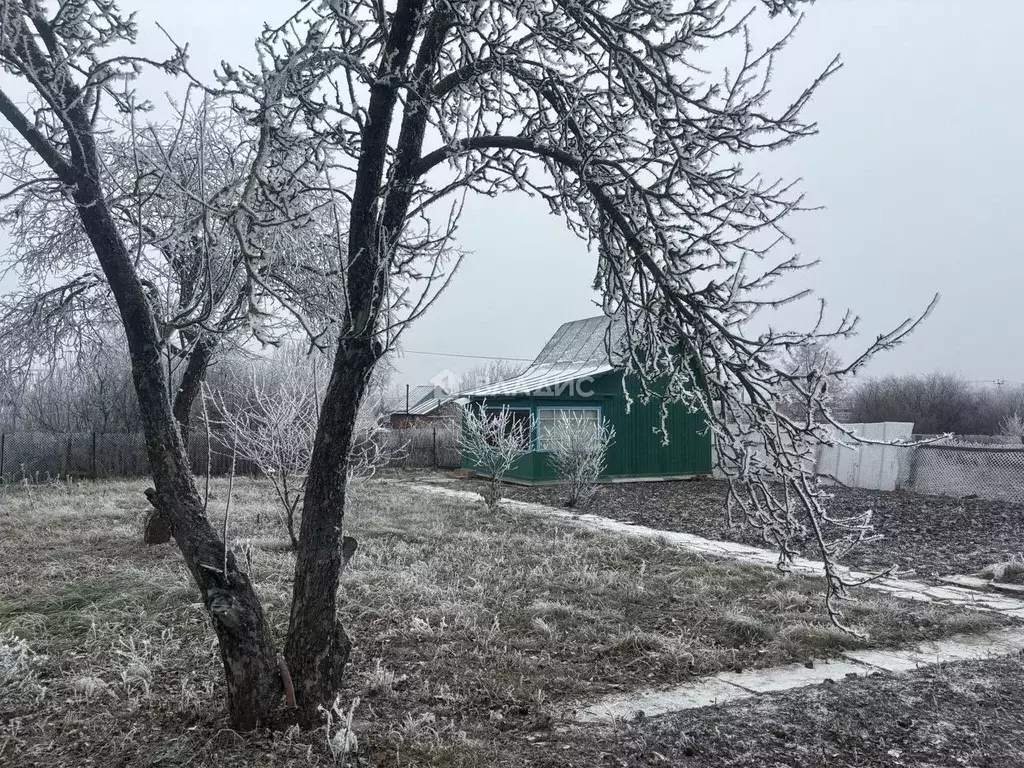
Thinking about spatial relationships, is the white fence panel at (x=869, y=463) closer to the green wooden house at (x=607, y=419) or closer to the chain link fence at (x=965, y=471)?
the chain link fence at (x=965, y=471)

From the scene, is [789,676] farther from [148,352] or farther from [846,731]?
[148,352]

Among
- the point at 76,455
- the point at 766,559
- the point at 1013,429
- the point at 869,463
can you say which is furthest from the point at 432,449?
the point at 1013,429

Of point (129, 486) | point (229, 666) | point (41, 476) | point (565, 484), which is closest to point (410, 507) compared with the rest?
point (565, 484)

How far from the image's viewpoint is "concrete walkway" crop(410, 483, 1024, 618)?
6.53 meters

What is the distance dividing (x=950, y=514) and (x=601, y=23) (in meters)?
11.9

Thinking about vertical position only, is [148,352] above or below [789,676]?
above

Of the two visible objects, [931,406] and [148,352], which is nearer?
[148,352]

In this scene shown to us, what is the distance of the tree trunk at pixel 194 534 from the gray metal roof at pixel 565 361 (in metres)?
13.3

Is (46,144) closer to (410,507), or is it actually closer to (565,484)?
(410,507)

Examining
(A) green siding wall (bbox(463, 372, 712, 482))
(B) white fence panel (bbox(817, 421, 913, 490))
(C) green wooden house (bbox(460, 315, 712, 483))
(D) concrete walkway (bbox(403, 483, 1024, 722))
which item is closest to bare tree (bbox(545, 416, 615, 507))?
(C) green wooden house (bbox(460, 315, 712, 483))

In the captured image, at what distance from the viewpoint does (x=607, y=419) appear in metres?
17.8

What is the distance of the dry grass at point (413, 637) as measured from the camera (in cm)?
341

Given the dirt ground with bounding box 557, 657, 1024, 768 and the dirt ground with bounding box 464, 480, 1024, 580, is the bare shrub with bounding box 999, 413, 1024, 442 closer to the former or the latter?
the dirt ground with bounding box 464, 480, 1024, 580

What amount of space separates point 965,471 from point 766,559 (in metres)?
9.50
